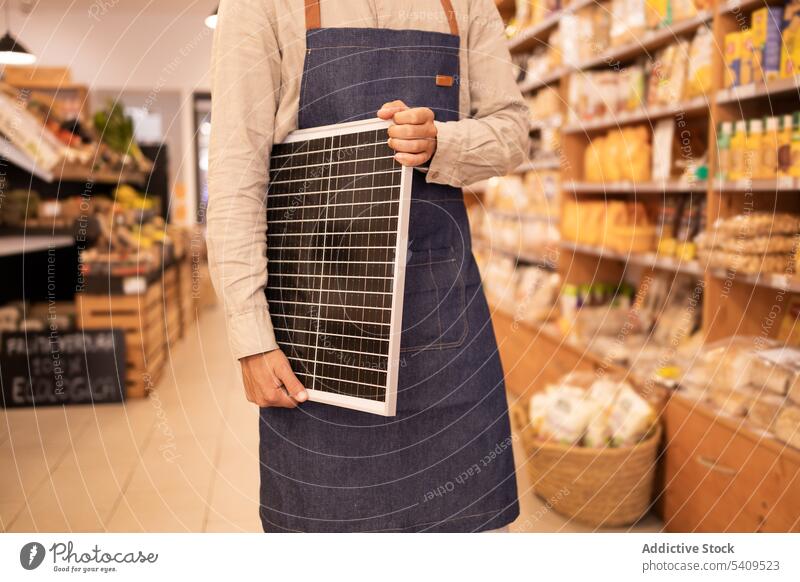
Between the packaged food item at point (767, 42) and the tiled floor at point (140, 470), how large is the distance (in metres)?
1.32

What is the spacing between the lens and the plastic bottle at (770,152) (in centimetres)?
203

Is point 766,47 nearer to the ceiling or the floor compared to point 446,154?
nearer to the ceiling

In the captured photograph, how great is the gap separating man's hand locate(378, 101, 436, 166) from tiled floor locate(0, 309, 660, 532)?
0.86 m

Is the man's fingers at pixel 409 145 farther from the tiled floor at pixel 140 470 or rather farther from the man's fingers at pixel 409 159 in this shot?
the tiled floor at pixel 140 470

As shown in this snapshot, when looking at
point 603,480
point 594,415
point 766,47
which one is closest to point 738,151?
point 766,47

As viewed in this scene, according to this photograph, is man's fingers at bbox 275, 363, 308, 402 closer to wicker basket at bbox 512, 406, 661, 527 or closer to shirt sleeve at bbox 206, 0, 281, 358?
shirt sleeve at bbox 206, 0, 281, 358

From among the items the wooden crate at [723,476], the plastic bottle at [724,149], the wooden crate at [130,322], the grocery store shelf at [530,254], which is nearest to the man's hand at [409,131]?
the wooden crate at [723,476]

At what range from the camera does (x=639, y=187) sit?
276 centimetres

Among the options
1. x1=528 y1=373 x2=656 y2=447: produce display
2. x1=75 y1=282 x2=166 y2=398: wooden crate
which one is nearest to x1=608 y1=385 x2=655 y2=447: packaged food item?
x1=528 y1=373 x2=656 y2=447: produce display

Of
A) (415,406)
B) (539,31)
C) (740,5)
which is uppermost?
(539,31)

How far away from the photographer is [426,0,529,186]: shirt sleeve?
1150 millimetres

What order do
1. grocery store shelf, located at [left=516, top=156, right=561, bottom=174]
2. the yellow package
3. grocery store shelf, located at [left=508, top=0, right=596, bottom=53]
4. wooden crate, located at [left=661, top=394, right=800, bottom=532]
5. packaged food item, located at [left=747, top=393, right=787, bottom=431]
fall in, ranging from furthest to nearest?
grocery store shelf, located at [left=516, top=156, right=561, bottom=174], grocery store shelf, located at [left=508, top=0, right=596, bottom=53], the yellow package, packaged food item, located at [left=747, top=393, right=787, bottom=431], wooden crate, located at [left=661, top=394, right=800, bottom=532]

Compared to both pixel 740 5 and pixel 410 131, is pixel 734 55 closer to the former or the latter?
pixel 740 5

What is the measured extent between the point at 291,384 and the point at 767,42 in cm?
165
